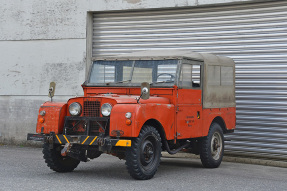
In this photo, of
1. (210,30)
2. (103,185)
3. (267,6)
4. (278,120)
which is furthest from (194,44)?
(103,185)

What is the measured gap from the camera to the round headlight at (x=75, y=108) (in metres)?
9.69

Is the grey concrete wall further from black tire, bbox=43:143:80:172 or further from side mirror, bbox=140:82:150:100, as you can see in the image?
side mirror, bbox=140:82:150:100

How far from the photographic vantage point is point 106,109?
369 inches

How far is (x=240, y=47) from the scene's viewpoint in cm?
1377

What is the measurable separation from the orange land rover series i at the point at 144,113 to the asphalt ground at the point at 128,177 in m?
0.37

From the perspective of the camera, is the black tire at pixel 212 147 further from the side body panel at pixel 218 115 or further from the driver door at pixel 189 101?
the driver door at pixel 189 101

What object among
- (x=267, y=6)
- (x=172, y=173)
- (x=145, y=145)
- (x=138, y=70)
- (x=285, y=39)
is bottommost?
(x=172, y=173)

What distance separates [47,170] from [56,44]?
5.97m

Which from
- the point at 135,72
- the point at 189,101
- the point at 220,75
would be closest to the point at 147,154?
the point at 189,101

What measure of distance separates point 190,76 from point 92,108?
2244mm

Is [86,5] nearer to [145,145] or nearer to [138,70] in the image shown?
[138,70]

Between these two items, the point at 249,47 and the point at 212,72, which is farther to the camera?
the point at 249,47

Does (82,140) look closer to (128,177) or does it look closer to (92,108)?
(92,108)

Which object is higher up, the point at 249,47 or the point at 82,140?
the point at 249,47
